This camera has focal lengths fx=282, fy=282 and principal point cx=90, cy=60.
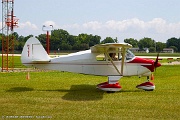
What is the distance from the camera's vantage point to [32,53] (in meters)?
13.2

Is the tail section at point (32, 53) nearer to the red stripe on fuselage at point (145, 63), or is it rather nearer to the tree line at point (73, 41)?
the red stripe on fuselage at point (145, 63)

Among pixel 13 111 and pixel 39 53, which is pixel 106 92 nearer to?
pixel 39 53

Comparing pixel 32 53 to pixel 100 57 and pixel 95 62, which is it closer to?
pixel 95 62

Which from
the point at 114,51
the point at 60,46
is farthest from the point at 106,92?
the point at 60,46

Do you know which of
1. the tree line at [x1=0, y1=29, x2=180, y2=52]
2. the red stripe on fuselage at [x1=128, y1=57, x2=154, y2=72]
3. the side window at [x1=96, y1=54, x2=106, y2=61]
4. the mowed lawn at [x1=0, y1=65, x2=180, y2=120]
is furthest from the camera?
the tree line at [x1=0, y1=29, x2=180, y2=52]

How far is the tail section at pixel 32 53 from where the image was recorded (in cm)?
1314

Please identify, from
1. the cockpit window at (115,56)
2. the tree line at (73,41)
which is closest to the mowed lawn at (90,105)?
the cockpit window at (115,56)

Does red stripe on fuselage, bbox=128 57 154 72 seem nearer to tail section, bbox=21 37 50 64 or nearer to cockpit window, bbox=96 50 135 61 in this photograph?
cockpit window, bbox=96 50 135 61

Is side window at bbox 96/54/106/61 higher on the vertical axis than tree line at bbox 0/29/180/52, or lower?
lower

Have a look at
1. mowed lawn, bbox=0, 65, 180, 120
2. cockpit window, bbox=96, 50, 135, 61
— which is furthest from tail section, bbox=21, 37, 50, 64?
cockpit window, bbox=96, 50, 135, 61

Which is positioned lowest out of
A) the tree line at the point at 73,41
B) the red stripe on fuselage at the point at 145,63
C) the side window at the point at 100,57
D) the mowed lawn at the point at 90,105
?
the mowed lawn at the point at 90,105

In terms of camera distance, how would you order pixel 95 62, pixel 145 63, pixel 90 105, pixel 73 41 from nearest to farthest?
pixel 90 105 → pixel 145 63 → pixel 95 62 → pixel 73 41

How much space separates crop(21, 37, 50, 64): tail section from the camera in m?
13.1

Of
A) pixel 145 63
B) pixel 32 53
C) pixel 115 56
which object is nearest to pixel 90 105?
pixel 115 56
